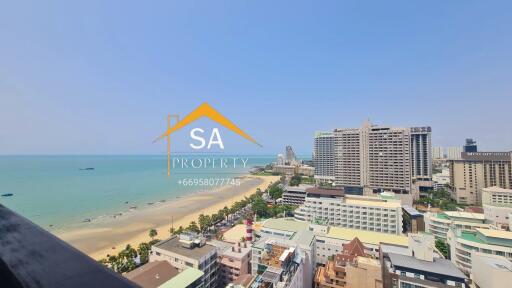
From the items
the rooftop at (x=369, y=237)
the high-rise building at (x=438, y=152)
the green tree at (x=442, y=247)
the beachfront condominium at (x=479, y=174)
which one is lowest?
the green tree at (x=442, y=247)

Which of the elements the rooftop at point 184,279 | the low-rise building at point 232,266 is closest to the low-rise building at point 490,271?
the low-rise building at point 232,266

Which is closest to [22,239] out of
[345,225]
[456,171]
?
[345,225]

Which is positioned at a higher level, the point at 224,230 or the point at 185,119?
the point at 185,119

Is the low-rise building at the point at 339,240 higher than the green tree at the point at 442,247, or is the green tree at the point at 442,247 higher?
the low-rise building at the point at 339,240

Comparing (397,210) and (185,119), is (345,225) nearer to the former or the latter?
(397,210)

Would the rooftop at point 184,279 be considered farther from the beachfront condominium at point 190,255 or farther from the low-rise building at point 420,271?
the low-rise building at point 420,271

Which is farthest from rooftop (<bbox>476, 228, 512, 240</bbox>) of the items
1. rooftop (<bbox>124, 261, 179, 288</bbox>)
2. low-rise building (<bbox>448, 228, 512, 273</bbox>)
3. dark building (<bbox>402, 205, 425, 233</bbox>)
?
rooftop (<bbox>124, 261, 179, 288</bbox>)
